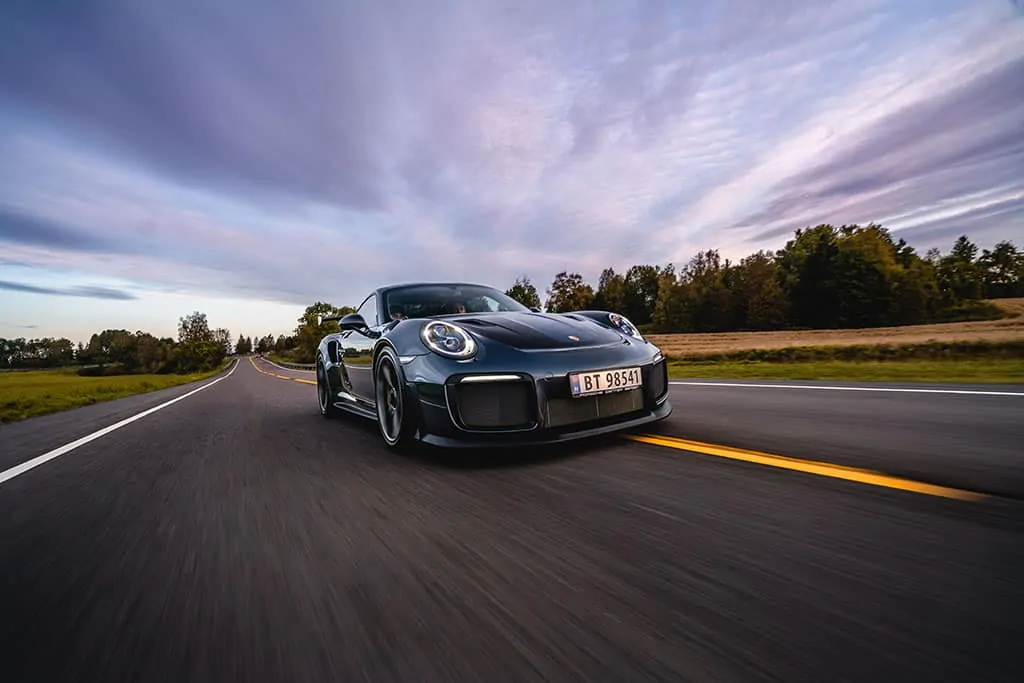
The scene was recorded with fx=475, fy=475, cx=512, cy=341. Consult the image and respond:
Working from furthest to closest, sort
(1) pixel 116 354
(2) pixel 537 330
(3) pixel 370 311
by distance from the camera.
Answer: (1) pixel 116 354 < (3) pixel 370 311 < (2) pixel 537 330

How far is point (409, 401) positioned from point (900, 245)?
82543mm

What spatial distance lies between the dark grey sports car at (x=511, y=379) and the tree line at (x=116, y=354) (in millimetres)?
80122

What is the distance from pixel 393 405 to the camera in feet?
10.8

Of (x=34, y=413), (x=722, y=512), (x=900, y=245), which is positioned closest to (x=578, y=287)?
(x=900, y=245)

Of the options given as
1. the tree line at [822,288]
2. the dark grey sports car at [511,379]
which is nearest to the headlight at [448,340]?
the dark grey sports car at [511,379]

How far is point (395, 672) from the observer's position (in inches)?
36.5

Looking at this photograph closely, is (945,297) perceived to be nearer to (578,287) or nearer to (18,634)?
(578,287)

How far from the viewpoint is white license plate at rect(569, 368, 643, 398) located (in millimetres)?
2585

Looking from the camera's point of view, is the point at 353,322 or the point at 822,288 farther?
the point at 822,288

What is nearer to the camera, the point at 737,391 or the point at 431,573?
the point at 431,573

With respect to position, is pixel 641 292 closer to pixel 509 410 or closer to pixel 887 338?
pixel 887 338

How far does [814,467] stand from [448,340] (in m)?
1.97

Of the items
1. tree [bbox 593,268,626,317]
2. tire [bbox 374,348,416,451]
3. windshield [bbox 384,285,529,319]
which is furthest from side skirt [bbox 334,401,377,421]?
tree [bbox 593,268,626,317]

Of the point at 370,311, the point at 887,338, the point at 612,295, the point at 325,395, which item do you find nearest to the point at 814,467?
the point at 370,311
